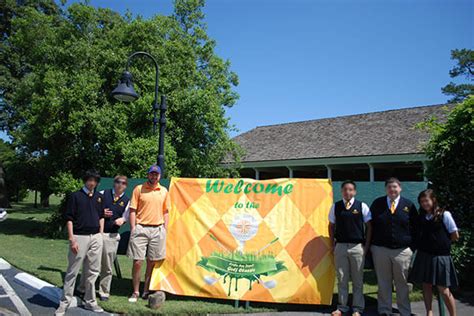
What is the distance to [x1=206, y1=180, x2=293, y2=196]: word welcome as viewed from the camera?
614 cm

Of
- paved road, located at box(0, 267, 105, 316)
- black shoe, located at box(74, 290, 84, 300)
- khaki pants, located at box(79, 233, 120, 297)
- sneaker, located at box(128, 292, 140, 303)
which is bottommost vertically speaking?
paved road, located at box(0, 267, 105, 316)

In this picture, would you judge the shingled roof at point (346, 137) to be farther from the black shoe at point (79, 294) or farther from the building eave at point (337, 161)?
the black shoe at point (79, 294)

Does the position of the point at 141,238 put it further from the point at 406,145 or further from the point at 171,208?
the point at 406,145

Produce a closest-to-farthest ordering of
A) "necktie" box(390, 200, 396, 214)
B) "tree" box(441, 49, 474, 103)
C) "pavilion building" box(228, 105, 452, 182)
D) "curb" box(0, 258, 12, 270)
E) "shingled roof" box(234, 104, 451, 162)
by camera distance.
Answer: "necktie" box(390, 200, 396, 214)
"curb" box(0, 258, 12, 270)
"pavilion building" box(228, 105, 452, 182)
"shingled roof" box(234, 104, 451, 162)
"tree" box(441, 49, 474, 103)

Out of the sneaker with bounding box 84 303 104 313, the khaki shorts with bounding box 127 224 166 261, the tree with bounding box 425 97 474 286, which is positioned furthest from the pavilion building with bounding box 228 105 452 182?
the sneaker with bounding box 84 303 104 313

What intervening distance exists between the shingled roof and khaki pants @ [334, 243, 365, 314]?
1568 centimetres

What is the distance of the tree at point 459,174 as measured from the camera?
21.8ft

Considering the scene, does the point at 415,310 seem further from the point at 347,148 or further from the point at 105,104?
the point at 347,148

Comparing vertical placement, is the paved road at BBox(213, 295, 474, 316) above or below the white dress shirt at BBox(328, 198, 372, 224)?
below

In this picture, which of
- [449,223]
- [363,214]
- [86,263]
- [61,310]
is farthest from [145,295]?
[449,223]

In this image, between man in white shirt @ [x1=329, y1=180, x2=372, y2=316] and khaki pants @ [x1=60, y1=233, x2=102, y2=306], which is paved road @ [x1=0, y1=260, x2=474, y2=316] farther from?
man in white shirt @ [x1=329, y1=180, x2=372, y2=316]

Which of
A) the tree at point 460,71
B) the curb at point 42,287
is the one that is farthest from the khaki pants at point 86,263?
the tree at point 460,71

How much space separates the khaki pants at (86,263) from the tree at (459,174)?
5.80 metres

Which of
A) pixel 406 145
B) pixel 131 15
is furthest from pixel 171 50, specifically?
pixel 406 145
